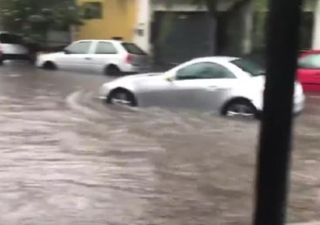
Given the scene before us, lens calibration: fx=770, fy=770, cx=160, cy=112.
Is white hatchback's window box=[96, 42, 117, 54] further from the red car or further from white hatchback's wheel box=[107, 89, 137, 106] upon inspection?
white hatchback's wheel box=[107, 89, 137, 106]

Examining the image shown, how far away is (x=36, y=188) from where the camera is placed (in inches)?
357

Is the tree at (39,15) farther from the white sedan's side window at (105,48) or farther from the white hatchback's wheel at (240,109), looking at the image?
the white hatchback's wheel at (240,109)

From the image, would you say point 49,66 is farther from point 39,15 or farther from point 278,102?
point 278,102

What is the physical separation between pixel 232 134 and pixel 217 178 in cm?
383

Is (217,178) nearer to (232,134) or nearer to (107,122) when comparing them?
(232,134)

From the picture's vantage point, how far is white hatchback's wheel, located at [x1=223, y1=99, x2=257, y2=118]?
50.3 feet

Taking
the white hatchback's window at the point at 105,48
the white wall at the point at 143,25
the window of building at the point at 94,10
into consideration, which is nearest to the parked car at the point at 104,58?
the white hatchback's window at the point at 105,48

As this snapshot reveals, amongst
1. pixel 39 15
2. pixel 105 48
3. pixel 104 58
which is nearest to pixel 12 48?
pixel 39 15

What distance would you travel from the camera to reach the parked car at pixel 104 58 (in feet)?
91.5

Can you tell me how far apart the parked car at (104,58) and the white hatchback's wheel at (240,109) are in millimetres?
12380

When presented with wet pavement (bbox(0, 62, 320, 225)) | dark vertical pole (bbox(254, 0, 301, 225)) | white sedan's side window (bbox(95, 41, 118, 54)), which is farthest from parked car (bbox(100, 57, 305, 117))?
white sedan's side window (bbox(95, 41, 118, 54))

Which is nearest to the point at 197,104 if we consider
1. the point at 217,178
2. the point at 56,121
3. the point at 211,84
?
the point at 211,84

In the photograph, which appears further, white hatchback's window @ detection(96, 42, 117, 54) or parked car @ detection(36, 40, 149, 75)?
white hatchback's window @ detection(96, 42, 117, 54)

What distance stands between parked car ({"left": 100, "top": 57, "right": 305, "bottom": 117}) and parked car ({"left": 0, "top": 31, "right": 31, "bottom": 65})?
58.2 feet
